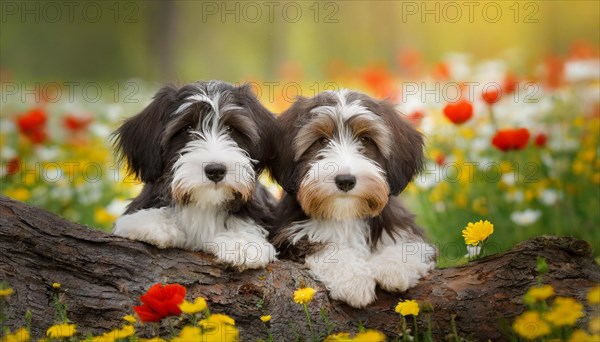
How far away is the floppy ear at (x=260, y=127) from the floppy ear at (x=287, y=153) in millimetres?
41

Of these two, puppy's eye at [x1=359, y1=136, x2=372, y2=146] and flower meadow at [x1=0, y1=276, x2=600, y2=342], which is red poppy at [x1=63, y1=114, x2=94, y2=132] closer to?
flower meadow at [x1=0, y1=276, x2=600, y2=342]

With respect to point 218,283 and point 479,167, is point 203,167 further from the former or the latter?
point 479,167

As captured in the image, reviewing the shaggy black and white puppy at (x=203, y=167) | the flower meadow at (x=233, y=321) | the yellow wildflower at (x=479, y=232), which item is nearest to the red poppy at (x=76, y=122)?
the shaggy black and white puppy at (x=203, y=167)

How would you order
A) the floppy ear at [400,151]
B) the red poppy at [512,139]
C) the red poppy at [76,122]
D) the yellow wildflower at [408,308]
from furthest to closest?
the red poppy at [76,122] < the red poppy at [512,139] < the floppy ear at [400,151] < the yellow wildflower at [408,308]

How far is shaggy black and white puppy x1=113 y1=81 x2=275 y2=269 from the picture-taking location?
4.73 m

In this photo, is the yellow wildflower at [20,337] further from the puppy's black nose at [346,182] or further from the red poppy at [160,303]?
the puppy's black nose at [346,182]

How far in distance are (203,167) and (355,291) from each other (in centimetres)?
122

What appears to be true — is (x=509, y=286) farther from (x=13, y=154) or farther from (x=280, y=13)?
(x=280, y=13)

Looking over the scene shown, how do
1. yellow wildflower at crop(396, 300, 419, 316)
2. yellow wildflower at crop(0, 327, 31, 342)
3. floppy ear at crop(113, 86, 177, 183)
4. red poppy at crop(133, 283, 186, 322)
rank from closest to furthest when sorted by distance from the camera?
yellow wildflower at crop(0, 327, 31, 342), red poppy at crop(133, 283, 186, 322), yellow wildflower at crop(396, 300, 419, 316), floppy ear at crop(113, 86, 177, 183)

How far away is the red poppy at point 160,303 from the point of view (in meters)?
3.74

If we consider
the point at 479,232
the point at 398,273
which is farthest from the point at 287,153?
the point at 479,232

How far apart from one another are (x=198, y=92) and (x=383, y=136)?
1269 mm

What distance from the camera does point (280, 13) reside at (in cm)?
3066

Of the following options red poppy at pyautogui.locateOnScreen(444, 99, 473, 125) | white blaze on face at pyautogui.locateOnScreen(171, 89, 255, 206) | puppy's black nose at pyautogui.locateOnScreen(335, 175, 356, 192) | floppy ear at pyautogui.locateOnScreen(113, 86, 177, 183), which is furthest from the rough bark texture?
red poppy at pyautogui.locateOnScreen(444, 99, 473, 125)
